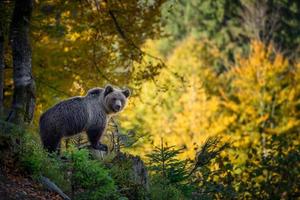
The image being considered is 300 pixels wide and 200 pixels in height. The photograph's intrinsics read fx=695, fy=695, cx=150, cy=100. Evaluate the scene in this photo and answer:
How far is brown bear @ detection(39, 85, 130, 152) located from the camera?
34.9ft

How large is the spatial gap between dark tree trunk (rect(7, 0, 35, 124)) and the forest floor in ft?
10.4

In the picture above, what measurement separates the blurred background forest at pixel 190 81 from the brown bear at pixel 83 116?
0.36 meters

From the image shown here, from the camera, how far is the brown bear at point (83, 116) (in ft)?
34.9

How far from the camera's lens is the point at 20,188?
850 cm

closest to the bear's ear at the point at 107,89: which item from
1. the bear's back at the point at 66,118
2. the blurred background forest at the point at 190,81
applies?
the blurred background forest at the point at 190,81

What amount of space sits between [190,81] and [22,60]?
20164 mm

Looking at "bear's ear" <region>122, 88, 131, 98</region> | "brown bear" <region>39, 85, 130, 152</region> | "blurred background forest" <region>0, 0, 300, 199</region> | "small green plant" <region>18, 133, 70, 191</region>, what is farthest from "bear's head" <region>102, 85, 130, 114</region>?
"small green plant" <region>18, 133, 70, 191</region>

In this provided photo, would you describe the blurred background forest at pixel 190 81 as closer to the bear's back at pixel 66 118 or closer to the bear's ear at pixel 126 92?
the bear's ear at pixel 126 92

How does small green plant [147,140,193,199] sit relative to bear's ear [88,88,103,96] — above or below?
below

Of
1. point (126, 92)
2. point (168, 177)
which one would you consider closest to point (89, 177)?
point (168, 177)

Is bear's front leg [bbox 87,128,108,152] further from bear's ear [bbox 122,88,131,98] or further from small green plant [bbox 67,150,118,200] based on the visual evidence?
small green plant [bbox 67,150,118,200]

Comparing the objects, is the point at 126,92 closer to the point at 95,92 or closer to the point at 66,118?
the point at 95,92

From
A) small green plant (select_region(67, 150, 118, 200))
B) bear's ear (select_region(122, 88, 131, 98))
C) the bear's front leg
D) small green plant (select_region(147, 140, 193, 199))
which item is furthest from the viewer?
bear's ear (select_region(122, 88, 131, 98))

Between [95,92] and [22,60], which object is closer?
[95,92]
